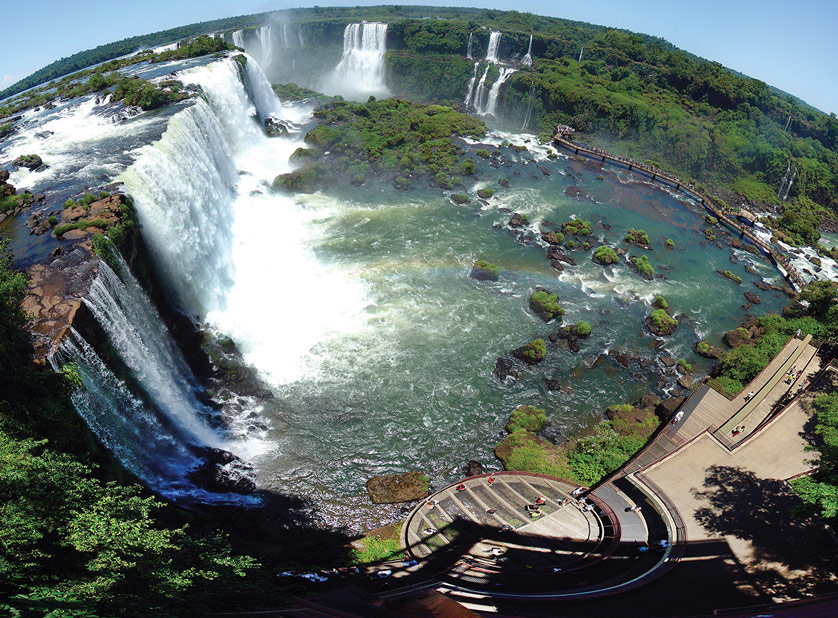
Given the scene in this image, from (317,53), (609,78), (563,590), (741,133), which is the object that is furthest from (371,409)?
(317,53)

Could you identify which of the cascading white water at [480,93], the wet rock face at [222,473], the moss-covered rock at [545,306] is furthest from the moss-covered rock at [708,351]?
the cascading white water at [480,93]

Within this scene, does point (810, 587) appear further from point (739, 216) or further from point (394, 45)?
point (394, 45)

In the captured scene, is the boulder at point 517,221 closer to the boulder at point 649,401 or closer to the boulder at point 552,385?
the boulder at point 552,385

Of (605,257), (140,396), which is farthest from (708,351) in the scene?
(140,396)

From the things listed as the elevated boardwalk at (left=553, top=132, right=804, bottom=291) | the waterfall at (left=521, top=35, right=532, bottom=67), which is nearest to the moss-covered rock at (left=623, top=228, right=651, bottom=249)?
the elevated boardwalk at (left=553, top=132, right=804, bottom=291)

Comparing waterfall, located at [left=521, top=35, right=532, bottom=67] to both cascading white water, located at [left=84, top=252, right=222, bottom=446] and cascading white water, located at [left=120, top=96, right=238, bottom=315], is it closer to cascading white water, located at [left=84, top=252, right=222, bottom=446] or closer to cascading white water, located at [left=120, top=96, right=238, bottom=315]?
cascading white water, located at [left=120, top=96, right=238, bottom=315]

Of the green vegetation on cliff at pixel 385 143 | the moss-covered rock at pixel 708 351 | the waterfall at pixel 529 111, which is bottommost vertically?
the moss-covered rock at pixel 708 351

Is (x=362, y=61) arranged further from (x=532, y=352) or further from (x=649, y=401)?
(x=649, y=401)
